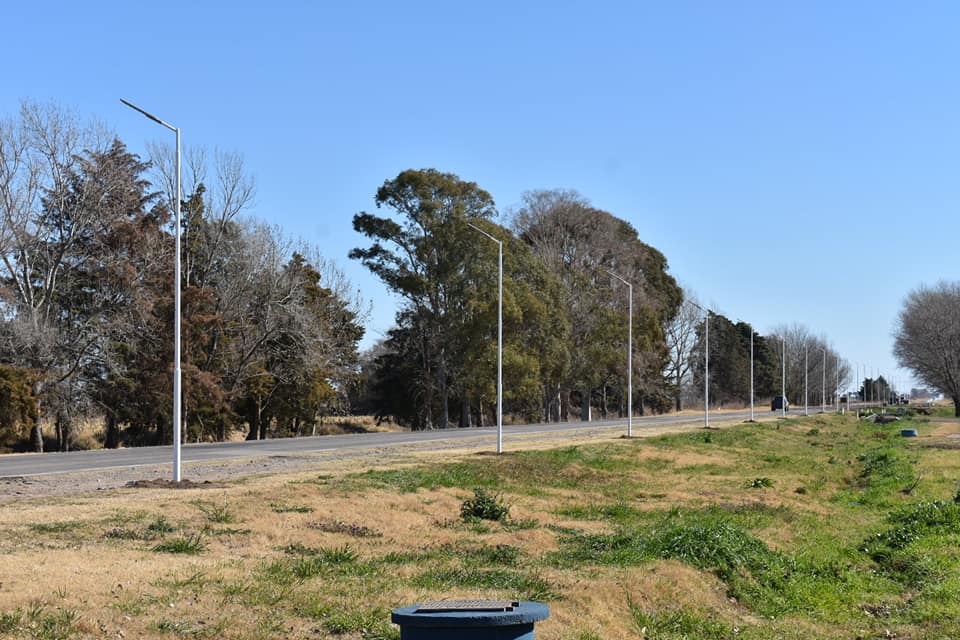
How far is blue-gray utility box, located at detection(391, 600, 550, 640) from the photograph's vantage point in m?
6.47

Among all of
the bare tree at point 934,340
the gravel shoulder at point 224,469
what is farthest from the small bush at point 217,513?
the bare tree at point 934,340

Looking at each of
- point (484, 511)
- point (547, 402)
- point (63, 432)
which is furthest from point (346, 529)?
point (547, 402)

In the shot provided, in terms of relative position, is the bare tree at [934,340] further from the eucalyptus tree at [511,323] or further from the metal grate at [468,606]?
the metal grate at [468,606]

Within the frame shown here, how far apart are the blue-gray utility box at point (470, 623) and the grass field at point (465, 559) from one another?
8.39 ft

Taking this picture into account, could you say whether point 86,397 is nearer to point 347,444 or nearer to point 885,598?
point 347,444

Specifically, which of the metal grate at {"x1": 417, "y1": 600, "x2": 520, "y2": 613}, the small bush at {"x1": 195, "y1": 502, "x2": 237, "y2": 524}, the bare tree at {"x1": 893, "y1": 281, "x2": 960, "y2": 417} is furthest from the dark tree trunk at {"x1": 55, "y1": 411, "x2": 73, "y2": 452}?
the bare tree at {"x1": 893, "y1": 281, "x2": 960, "y2": 417}

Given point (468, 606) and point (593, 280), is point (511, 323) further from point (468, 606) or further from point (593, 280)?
point (468, 606)

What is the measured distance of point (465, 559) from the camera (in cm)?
1315

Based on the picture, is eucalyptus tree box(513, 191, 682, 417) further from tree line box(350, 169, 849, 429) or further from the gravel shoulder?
the gravel shoulder

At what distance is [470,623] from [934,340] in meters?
124

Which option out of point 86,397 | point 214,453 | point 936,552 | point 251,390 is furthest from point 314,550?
point 251,390

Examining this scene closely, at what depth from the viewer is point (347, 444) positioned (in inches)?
1492

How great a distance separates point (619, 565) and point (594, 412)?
82.9 meters

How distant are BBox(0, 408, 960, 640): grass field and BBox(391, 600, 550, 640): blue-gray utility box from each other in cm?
256
